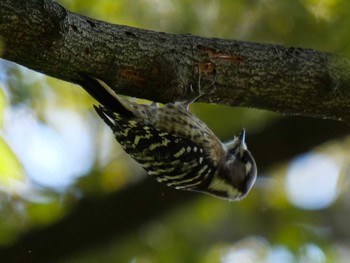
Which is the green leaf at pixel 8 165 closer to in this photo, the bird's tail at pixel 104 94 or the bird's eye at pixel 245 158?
the bird's tail at pixel 104 94

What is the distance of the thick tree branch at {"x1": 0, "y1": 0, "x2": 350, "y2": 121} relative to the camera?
3.62 m

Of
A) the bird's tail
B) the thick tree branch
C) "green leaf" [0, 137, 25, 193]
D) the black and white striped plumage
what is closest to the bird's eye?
the black and white striped plumage

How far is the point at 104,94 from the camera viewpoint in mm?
4086

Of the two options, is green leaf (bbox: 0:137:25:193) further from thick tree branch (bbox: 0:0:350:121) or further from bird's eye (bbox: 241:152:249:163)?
bird's eye (bbox: 241:152:249:163)

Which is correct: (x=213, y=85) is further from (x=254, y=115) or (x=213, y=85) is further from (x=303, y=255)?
(x=303, y=255)

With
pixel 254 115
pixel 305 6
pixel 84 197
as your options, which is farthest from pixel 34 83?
pixel 305 6

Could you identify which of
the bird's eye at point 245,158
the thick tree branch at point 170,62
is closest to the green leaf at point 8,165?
the thick tree branch at point 170,62

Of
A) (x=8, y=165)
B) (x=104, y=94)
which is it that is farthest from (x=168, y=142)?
(x=8, y=165)

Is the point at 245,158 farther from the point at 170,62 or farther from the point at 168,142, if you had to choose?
the point at 170,62

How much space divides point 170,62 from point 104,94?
0.37m

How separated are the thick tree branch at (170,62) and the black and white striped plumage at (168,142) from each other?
9.6 inches

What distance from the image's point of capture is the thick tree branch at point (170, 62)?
362 cm

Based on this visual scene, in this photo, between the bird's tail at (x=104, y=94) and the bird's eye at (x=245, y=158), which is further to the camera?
the bird's eye at (x=245, y=158)

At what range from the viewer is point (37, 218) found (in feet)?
20.6
